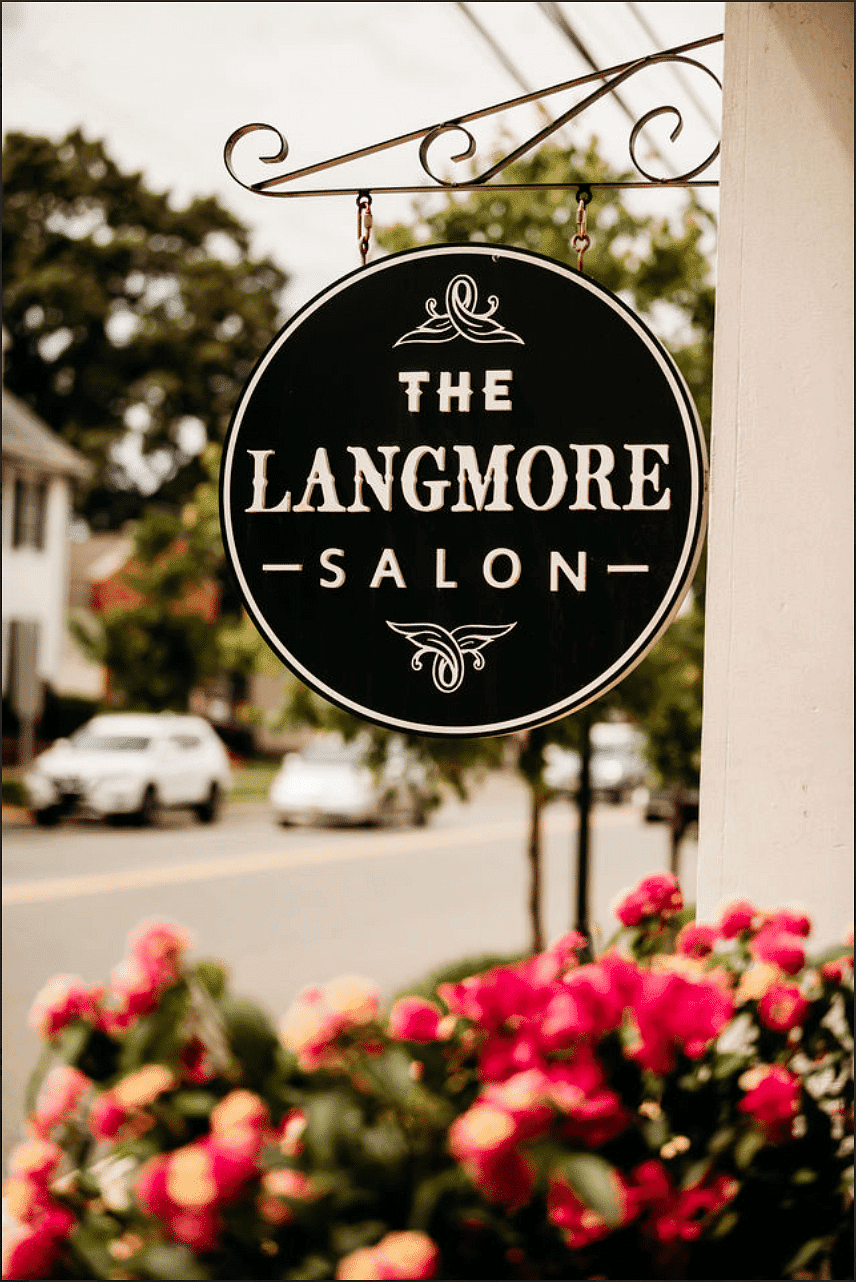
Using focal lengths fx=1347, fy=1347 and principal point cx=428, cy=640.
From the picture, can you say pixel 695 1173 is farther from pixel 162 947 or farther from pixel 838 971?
pixel 162 947

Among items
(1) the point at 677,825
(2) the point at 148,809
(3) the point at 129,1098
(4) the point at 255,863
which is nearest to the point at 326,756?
(2) the point at 148,809

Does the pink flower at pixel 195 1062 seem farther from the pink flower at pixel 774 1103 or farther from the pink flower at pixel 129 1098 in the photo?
the pink flower at pixel 774 1103

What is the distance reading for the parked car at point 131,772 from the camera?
17859 millimetres

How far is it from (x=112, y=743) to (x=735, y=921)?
1781 cm

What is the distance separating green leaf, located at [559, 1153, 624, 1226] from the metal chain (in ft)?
5.94

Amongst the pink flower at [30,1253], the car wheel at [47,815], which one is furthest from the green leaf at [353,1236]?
the car wheel at [47,815]

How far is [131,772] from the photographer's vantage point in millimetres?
18094

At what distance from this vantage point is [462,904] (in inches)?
501

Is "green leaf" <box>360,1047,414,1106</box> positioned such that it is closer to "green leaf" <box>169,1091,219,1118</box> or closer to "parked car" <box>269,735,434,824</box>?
"green leaf" <box>169,1091,219,1118</box>

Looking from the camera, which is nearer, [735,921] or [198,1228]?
[198,1228]

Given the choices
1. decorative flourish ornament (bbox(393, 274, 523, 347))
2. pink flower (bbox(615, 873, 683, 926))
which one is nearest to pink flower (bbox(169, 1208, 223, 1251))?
pink flower (bbox(615, 873, 683, 926))

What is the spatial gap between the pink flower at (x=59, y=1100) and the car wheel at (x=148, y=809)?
17.3 meters

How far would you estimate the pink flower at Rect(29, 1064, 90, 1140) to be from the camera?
136 centimetres

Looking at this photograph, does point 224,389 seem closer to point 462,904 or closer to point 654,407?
point 462,904
